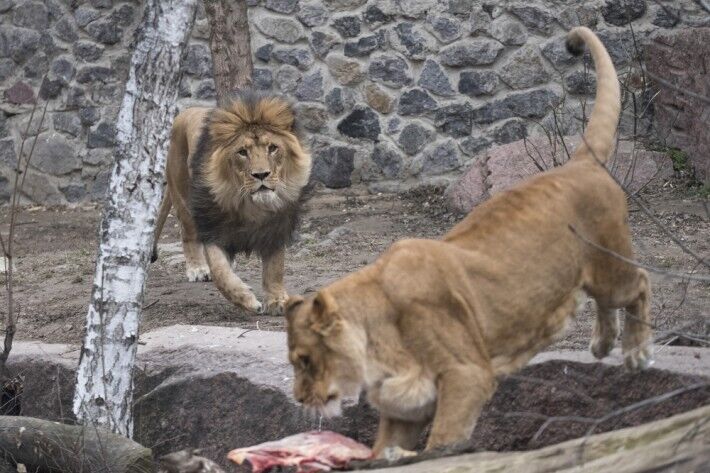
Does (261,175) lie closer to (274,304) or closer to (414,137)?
(274,304)

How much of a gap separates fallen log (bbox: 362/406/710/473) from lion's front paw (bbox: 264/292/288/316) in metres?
3.44

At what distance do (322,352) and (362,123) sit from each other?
7.02m

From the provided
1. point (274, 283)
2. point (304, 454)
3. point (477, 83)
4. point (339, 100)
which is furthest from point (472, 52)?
point (304, 454)

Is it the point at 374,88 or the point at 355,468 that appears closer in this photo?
the point at 355,468

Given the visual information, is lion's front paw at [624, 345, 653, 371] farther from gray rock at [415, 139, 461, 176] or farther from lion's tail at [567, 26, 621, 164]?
gray rock at [415, 139, 461, 176]

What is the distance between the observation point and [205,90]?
1088 cm

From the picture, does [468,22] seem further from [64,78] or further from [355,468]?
[355,468]

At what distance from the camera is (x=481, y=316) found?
3.96m

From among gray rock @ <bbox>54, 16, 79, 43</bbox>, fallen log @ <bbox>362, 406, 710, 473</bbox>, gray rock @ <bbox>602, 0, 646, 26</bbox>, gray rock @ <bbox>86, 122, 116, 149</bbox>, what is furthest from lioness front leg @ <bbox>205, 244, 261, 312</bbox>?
gray rock @ <bbox>54, 16, 79, 43</bbox>

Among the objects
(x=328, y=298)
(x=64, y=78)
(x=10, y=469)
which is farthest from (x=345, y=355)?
(x=64, y=78)

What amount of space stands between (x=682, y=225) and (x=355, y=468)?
202 inches

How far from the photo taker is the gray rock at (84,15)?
11.0m

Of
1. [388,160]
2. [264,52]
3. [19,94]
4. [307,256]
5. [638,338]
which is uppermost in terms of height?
[264,52]

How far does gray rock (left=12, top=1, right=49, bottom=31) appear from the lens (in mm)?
11125
